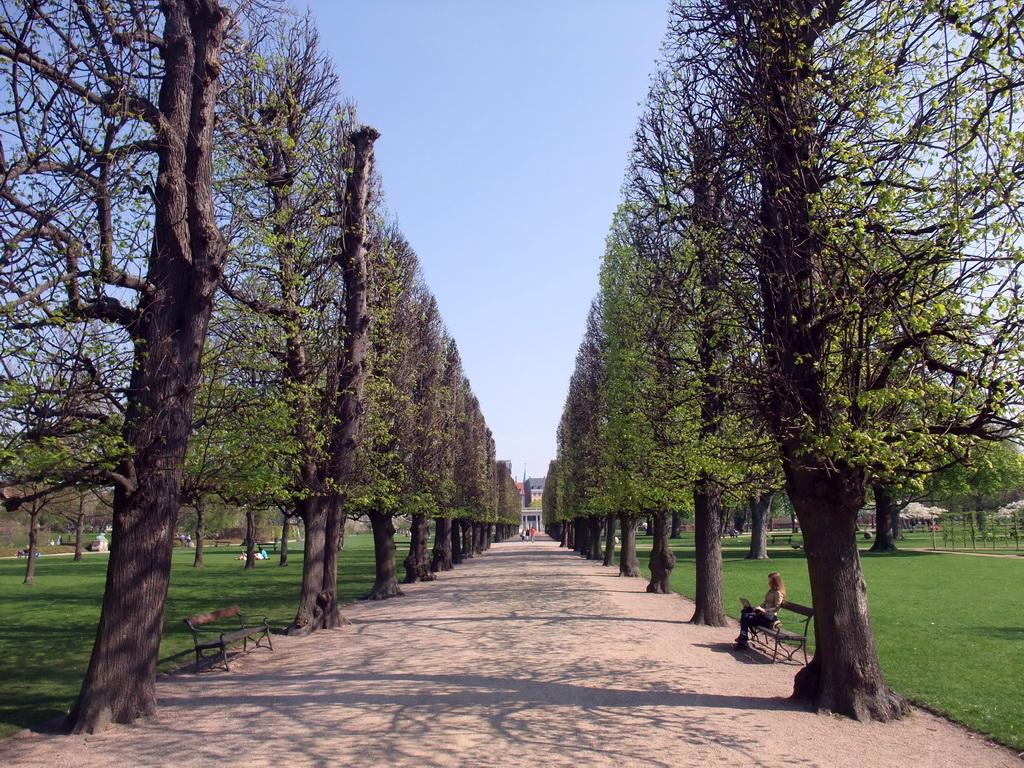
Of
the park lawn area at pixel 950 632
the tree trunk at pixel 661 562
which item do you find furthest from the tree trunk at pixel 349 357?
the tree trunk at pixel 661 562

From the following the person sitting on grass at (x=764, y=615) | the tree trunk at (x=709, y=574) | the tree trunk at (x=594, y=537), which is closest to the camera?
the person sitting on grass at (x=764, y=615)

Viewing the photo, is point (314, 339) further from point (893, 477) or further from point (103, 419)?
point (893, 477)

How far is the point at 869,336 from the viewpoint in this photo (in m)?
8.27

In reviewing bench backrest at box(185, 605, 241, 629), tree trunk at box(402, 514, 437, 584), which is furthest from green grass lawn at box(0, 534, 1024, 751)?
tree trunk at box(402, 514, 437, 584)

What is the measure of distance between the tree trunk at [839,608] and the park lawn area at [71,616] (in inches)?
352

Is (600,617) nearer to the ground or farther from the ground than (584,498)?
nearer to the ground

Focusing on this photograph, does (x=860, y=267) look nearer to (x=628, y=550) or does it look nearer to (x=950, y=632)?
(x=950, y=632)

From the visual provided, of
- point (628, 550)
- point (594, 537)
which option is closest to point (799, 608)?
point (628, 550)

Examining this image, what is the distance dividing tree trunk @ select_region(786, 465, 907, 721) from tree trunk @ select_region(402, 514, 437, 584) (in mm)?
22729

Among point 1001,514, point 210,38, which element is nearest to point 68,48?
point 210,38

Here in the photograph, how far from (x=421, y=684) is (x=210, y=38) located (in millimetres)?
8954

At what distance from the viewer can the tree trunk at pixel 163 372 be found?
28.8ft

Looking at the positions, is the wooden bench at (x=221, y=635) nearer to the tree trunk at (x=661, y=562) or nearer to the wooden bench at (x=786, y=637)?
the wooden bench at (x=786, y=637)

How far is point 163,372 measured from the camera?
941 centimetres
